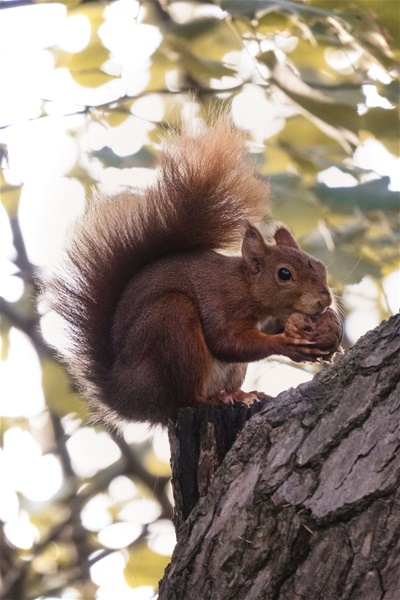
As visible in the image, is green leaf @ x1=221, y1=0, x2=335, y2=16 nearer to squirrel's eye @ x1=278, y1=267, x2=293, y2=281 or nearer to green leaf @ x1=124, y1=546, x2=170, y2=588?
squirrel's eye @ x1=278, y1=267, x2=293, y2=281

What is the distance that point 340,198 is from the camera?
3006 millimetres

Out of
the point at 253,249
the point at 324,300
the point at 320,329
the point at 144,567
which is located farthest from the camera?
the point at 144,567

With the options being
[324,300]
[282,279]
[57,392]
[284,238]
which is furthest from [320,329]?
[57,392]

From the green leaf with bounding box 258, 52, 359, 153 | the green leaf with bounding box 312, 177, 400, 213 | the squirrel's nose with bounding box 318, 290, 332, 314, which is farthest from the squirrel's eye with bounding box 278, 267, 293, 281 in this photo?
the green leaf with bounding box 258, 52, 359, 153

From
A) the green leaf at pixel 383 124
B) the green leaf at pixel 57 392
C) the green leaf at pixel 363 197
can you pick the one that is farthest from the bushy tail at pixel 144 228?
the green leaf at pixel 57 392

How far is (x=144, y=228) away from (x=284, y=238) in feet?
1.70

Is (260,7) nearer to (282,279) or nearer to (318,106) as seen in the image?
(318,106)

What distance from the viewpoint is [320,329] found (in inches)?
99.3

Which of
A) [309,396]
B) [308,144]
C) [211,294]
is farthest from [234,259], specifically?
[309,396]

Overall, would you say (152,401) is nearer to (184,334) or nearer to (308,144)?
(184,334)

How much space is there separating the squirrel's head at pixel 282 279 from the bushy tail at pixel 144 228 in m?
0.13

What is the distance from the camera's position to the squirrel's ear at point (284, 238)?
3.04 m

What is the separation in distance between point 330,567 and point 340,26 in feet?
6.85

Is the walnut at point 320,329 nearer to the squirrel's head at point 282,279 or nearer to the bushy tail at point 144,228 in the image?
the squirrel's head at point 282,279
